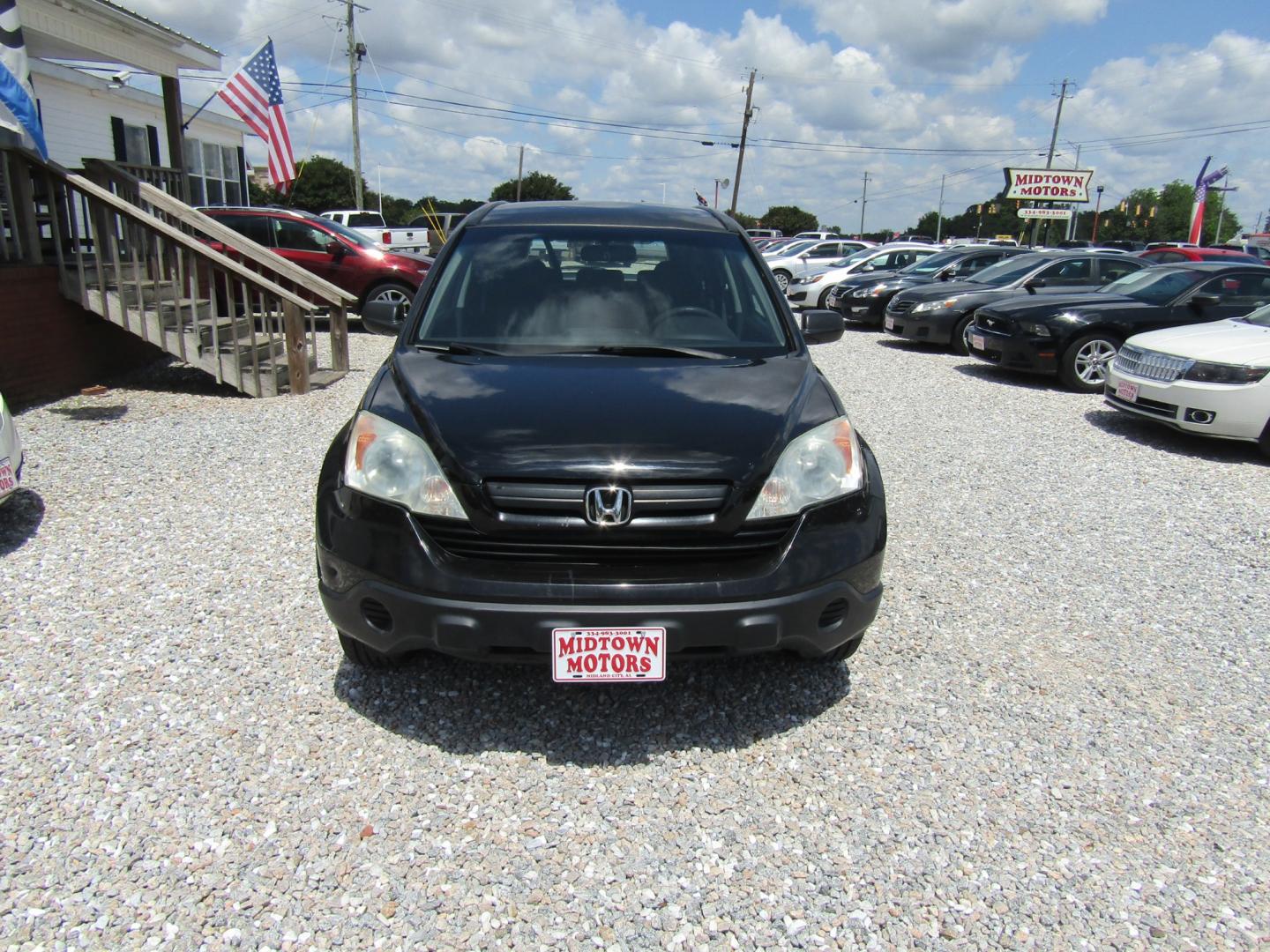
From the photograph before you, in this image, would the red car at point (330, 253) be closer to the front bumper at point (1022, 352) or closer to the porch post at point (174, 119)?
the porch post at point (174, 119)

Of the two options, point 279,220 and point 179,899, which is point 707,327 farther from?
point 279,220

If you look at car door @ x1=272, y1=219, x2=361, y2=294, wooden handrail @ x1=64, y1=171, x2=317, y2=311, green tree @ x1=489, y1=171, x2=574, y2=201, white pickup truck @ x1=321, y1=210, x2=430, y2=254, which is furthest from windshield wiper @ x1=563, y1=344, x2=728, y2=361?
green tree @ x1=489, y1=171, x2=574, y2=201

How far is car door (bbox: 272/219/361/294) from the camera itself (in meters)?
12.6

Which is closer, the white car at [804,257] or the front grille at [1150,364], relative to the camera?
the front grille at [1150,364]

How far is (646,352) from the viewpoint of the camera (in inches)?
131

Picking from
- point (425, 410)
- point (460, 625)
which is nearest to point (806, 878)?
point (460, 625)

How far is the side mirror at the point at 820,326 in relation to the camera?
412 cm

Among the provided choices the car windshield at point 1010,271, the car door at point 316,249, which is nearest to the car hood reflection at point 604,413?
the car door at point 316,249

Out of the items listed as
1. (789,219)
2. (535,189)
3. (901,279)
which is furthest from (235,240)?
(789,219)

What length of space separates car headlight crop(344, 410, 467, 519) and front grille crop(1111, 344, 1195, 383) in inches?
261

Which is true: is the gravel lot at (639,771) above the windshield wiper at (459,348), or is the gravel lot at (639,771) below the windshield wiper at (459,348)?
below

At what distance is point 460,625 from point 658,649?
57cm

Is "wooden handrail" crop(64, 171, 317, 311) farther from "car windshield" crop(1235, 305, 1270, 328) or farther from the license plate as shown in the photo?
"car windshield" crop(1235, 305, 1270, 328)

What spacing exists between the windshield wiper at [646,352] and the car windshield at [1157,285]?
834 centimetres
